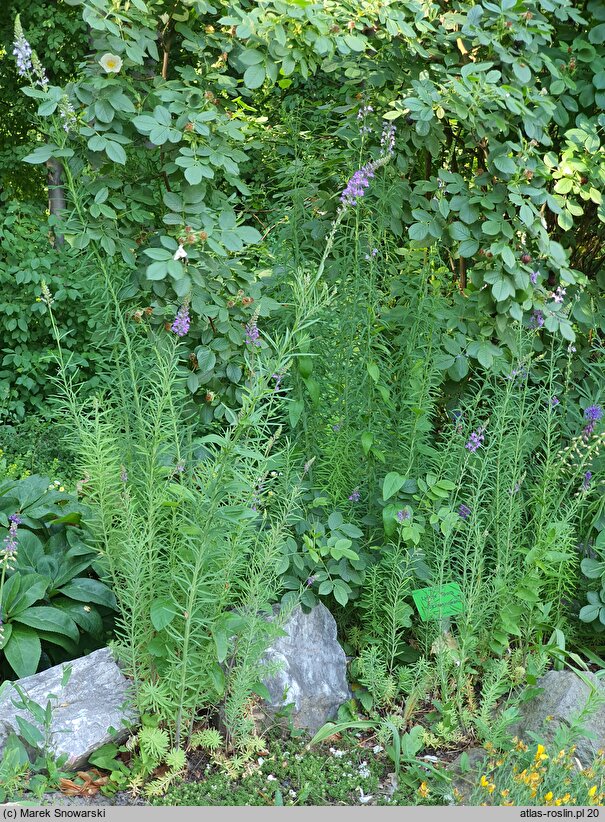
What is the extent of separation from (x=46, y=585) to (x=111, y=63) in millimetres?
1790

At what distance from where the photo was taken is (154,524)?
8.27 feet

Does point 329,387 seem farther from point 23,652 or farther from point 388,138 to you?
point 23,652

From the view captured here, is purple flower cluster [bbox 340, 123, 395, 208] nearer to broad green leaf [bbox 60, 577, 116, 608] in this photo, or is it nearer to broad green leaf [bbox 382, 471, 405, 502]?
broad green leaf [bbox 382, 471, 405, 502]

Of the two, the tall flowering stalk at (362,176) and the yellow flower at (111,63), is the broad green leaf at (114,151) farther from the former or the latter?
the tall flowering stalk at (362,176)

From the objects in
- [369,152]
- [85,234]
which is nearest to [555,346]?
[369,152]

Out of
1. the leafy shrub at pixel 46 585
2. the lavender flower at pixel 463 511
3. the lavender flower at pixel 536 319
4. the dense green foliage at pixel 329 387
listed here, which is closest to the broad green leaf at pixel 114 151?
the dense green foliage at pixel 329 387

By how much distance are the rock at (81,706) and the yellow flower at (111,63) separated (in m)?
1.93

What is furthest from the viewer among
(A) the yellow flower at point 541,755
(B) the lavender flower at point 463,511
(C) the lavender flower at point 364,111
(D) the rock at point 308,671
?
(C) the lavender flower at point 364,111

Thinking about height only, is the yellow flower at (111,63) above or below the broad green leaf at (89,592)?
above

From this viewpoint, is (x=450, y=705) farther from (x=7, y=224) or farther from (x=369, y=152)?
(x=7, y=224)

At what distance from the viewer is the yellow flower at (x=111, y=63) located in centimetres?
276

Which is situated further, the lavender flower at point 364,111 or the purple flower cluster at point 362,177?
the lavender flower at point 364,111

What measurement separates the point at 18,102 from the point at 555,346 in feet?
18.1

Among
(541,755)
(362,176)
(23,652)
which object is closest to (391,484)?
(541,755)
